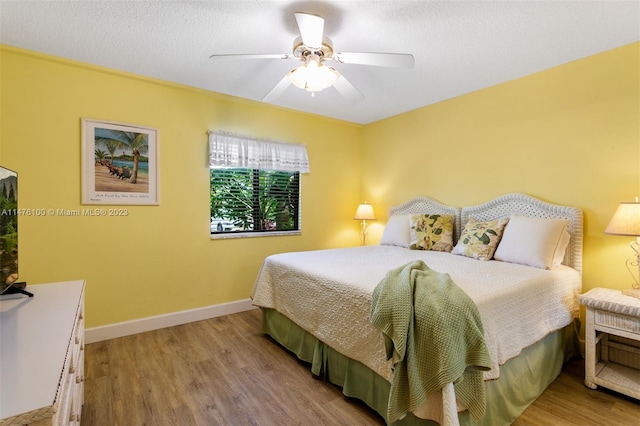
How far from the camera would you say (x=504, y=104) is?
2.93 meters

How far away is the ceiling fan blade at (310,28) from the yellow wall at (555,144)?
2.09 m

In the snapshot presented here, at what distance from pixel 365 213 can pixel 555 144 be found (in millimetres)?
2131

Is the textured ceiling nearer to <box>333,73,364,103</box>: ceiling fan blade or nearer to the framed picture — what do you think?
<box>333,73,364,103</box>: ceiling fan blade

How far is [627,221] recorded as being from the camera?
6.44ft

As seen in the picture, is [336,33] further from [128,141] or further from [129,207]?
[129,207]

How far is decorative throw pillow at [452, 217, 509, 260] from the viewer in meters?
2.60

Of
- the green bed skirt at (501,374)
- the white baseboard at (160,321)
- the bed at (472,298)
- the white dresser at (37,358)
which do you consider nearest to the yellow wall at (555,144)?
the bed at (472,298)

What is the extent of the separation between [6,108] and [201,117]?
146 cm

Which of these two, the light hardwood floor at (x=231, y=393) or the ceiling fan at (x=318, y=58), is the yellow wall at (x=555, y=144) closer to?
the light hardwood floor at (x=231, y=393)

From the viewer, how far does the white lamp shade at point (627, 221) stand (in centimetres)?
193

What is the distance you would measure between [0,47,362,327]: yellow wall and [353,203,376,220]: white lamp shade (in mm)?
712

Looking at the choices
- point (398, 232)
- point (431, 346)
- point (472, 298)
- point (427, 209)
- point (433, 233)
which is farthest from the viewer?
point (427, 209)

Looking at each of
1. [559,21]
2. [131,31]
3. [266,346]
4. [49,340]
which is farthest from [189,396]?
[559,21]

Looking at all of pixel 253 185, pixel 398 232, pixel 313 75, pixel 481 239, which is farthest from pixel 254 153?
pixel 481 239
